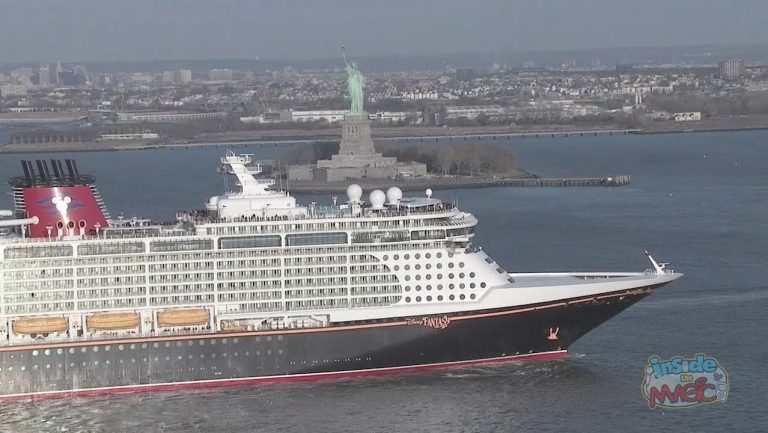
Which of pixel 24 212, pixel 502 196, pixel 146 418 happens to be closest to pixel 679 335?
pixel 146 418

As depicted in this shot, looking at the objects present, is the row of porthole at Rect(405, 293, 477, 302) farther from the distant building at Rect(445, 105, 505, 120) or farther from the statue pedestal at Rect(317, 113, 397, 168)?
the distant building at Rect(445, 105, 505, 120)

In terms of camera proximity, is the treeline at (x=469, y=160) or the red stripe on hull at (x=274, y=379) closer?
the red stripe on hull at (x=274, y=379)

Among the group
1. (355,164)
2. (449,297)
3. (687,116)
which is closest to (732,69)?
(687,116)

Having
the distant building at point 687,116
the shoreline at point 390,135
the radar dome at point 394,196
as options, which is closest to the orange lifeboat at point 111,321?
the radar dome at point 394,196

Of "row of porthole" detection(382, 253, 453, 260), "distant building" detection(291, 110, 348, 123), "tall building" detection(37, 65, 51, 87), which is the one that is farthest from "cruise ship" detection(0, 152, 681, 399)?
"tall building" detection(37, 65, 51, 87)

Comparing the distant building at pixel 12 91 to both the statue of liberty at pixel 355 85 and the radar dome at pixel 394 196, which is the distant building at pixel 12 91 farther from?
the radar dome at pixel 394 196

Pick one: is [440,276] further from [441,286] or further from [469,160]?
[469,160]

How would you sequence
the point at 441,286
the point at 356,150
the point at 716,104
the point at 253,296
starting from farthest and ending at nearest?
the point at 716,104
the point at 356,150
the point at 441,286
the point at 253,296
